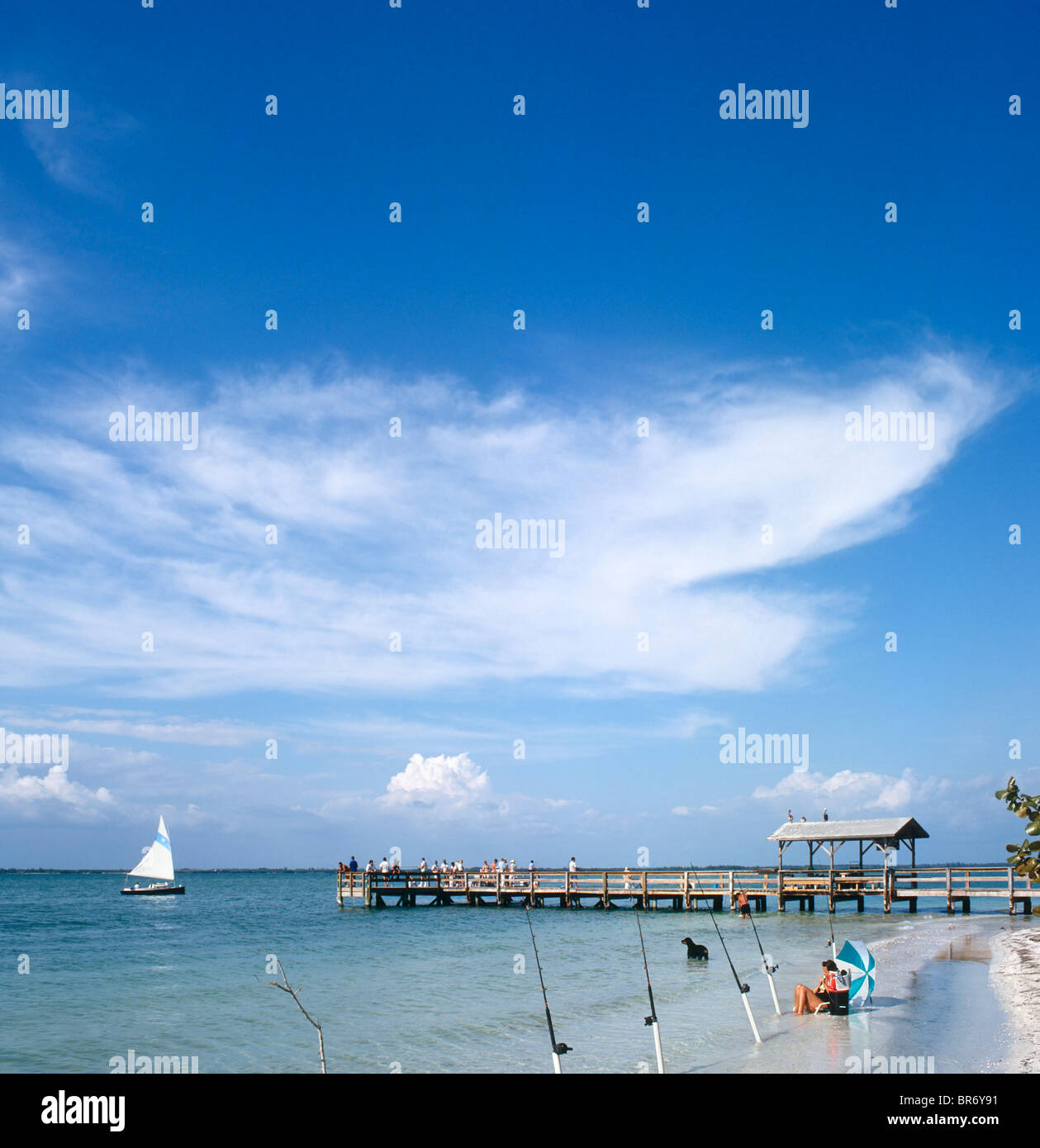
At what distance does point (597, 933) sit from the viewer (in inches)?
1571

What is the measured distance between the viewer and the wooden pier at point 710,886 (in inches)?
1634

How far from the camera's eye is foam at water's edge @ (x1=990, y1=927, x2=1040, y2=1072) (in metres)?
13.0

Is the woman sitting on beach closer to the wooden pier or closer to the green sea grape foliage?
the green sea grape foliage

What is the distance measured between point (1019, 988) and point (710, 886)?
30333 millimetres

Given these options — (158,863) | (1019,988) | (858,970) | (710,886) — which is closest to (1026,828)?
(858,970)

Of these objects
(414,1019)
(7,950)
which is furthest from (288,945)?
(414,1019)

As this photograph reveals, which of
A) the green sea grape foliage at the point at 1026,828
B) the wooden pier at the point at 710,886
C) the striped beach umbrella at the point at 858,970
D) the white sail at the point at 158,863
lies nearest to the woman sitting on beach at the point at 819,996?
the striped beach umbrella at the point at 858,970

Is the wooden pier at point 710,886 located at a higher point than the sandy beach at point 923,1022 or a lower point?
lower

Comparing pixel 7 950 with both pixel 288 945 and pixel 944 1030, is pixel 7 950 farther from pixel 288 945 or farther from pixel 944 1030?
pixel 944 1030

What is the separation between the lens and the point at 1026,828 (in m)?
4.95

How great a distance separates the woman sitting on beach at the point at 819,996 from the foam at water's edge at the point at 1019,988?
2.96 meters

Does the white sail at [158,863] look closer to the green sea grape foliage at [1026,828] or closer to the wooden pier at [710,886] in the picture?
the wooden pier at [710,886]

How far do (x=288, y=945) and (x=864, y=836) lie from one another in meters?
26.1

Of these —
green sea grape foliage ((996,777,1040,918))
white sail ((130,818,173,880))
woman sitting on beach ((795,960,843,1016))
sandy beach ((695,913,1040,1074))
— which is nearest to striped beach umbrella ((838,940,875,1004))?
sandy beach ((695,913,1040,1074))
